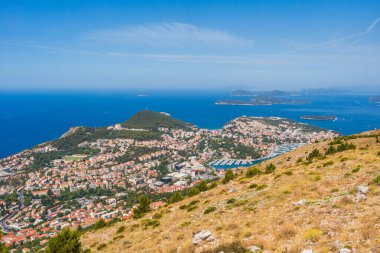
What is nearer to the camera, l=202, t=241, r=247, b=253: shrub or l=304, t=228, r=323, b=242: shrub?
l=304, t=228, r=323, b=242: shrub

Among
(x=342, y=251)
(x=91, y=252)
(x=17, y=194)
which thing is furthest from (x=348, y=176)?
(x=17, y=194)

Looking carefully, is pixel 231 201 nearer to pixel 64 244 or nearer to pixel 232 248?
pixel 232 248

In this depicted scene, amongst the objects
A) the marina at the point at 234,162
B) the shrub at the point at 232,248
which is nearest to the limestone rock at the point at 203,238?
the shrub at the point at 232,248

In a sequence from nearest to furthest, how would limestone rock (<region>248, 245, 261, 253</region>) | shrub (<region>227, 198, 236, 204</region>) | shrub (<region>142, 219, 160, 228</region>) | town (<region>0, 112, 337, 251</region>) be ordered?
limestone rock (<region>248, 245, 261, 253</region>), shrub (<region>227, 198, 236, 204</region>), shrub (<region>142, 219, 160, 228</region>), town (<region>0, 112, 337, 251</region>)

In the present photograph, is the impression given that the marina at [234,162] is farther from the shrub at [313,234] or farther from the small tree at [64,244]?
the shrub at [313,234]

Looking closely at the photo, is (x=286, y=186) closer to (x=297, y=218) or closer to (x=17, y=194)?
(x=297, y=218)

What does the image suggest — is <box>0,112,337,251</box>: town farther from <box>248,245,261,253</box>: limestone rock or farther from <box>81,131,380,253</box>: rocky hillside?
<box>248,245,261,253</box>: limestone rock

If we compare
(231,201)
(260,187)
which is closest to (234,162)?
(260,187)

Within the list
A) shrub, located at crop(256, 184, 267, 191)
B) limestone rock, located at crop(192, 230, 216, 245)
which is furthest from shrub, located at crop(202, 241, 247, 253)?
shrub, located at crop(256, 184, 267, 191)
